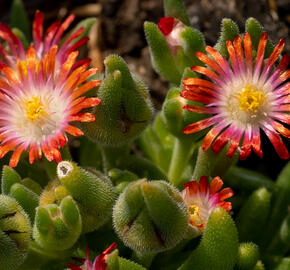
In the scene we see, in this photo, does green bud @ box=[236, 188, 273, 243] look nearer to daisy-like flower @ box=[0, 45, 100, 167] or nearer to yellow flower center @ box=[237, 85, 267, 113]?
yellow flower center @ box=[237, 85, 267, 113]

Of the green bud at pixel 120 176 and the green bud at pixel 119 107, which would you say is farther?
the green bud at pixel 120 176

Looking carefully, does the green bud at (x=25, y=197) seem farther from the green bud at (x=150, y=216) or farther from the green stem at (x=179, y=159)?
the green stem at (x=179, y=159)

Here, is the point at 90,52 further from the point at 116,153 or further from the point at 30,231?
the point at 30,231

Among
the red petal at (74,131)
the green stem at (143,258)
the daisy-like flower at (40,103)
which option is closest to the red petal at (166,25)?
the daisy-like flower at (40,103)

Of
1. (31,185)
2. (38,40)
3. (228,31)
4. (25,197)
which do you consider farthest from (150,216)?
(38,40)

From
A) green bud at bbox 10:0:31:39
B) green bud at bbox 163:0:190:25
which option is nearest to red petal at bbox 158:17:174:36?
green bud at bbox 163:0:190:25

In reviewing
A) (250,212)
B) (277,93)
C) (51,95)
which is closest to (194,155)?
(250,212)

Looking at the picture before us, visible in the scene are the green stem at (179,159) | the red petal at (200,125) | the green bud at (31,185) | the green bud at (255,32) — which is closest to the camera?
the red petal at (200,125)
